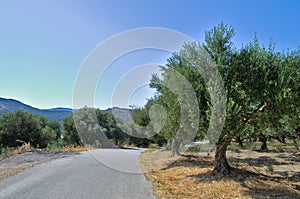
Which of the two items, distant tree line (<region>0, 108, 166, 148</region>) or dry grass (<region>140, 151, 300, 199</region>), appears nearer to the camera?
dry grass (<region>140, 151, 300, 199</region>)

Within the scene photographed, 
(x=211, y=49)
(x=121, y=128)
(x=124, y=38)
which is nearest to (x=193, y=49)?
(x=211, y=49)

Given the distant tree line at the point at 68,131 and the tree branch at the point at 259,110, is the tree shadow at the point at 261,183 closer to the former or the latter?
the tree branch at the point at 259,110

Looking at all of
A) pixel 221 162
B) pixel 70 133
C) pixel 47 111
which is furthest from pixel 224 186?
pixel 47 111

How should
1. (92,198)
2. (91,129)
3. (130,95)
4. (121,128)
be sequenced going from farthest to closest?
(121,128) < (91,129) < (130,95) < (92,198)

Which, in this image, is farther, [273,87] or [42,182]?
[42,182]

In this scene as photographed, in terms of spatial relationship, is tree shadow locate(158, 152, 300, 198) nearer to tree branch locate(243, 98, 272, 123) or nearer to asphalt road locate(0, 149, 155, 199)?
tree branch locate(243, 98, 272, 123)

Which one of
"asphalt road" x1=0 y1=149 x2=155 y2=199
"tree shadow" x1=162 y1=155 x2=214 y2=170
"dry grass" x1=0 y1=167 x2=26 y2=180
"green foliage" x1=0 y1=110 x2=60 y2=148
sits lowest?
"asphalt road" x1=0 y1=149 x2=155 y2=199

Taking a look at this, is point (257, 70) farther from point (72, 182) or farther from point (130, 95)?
point (130, 95)

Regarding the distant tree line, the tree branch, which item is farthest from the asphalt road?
the distant tree line

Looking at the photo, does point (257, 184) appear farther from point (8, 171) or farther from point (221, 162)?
point (8, 171)

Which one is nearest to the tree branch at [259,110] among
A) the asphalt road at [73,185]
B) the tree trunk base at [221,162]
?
the tree trunk base at [221,162]

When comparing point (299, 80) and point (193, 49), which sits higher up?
point (193, 49)

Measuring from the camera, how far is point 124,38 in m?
12.2

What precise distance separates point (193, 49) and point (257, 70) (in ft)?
6.86
